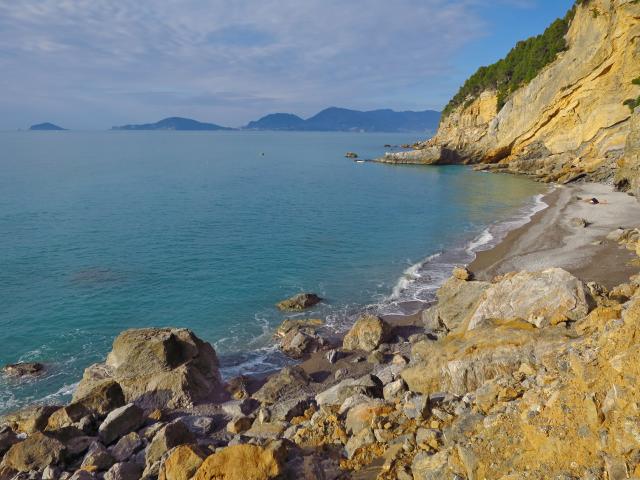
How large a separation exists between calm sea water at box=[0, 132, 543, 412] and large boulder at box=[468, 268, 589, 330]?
30.6ft

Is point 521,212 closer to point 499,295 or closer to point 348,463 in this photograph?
point 499,295

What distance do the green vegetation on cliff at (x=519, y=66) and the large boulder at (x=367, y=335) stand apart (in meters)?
76.9

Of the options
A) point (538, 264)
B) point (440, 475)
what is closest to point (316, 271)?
point (538, 264)

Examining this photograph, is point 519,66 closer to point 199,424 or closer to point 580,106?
point 580,106

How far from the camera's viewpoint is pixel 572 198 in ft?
171

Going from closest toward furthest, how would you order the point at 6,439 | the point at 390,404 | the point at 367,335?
1. the point at 390,404
2. the point at 6,439
3. the point at 367,335

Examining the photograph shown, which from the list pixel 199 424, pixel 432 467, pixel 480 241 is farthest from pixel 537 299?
pixel 480 241

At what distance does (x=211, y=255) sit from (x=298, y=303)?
40.0 feet

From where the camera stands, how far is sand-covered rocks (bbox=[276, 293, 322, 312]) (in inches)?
1065

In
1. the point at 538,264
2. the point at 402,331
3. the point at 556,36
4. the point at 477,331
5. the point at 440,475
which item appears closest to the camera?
the point at 440,475

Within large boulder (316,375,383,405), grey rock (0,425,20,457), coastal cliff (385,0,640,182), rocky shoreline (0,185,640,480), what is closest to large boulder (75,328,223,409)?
rocky shoreline (0,185,640,480)

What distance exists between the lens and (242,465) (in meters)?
10.0

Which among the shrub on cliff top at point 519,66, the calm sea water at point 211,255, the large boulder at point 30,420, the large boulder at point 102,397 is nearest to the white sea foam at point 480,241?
the calm sea water at point 211,255

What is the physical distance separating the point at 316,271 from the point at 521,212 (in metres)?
28.8
